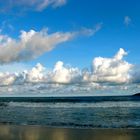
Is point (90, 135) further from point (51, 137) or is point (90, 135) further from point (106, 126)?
point (106, 126)

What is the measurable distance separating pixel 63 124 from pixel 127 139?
11.0 m

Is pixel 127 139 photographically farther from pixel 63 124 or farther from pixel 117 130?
pixel 63 124

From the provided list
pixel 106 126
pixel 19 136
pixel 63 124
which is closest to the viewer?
pixel 19 136

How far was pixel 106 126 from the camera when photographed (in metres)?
29.5

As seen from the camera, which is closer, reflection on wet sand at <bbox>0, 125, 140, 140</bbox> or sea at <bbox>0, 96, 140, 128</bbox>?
reflection on wet sand at <bbox>0, 125, 140, 140</bbox>

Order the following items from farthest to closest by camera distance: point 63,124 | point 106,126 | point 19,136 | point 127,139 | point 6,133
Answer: point 63,124 → point 106,126 → point 6,133 → point 19,136 → point 127,139

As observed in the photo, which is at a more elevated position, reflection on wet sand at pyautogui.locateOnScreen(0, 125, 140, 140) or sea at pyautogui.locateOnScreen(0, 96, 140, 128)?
sea at pyautogui.locateOnScreen(0, 96, 140, 128)

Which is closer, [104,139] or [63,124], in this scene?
[104,139]

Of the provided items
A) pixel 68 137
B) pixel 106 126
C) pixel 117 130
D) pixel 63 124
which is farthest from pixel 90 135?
pixel 63 124

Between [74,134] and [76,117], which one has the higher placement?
[76,117]

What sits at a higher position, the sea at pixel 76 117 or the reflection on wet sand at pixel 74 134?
the sea at pixel 76 117

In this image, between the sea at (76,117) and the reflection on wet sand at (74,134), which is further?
the sea at (76,117)

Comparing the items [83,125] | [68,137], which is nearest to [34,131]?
[68,137]

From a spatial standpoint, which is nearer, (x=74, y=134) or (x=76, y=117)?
(x=74, y=134)
